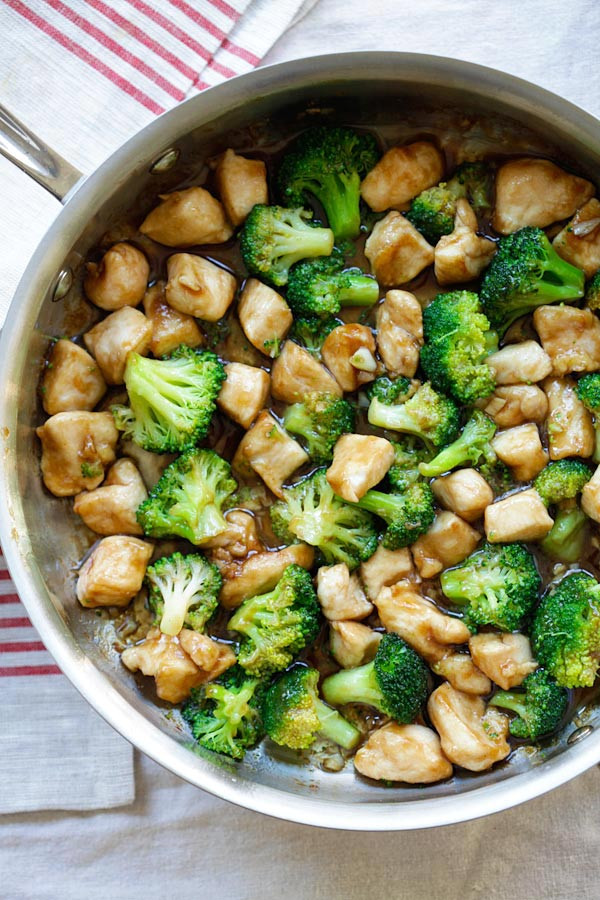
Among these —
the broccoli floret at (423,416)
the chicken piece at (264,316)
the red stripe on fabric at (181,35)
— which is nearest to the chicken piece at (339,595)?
the broccoli floret at (423,416)

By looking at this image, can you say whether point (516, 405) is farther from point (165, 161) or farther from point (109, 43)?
point (109, 43)

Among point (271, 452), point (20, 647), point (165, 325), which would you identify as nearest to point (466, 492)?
point (271, 452)

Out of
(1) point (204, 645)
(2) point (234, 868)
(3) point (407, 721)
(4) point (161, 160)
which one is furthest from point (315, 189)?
(2) point (234, 868)

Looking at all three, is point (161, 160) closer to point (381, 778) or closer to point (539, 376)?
point (539, 376)

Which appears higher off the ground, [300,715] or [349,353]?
[349,353]

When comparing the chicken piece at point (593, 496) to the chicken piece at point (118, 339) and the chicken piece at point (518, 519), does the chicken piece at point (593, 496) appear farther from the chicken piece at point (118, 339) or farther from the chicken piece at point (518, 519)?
the chicken piece at point (118, 339)

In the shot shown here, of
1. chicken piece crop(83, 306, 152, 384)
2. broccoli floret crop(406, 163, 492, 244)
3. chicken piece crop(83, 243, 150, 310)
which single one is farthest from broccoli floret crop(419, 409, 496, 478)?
chicken piece crop(83, 243, 150, 310)
